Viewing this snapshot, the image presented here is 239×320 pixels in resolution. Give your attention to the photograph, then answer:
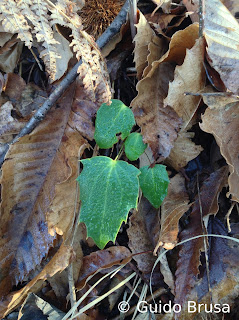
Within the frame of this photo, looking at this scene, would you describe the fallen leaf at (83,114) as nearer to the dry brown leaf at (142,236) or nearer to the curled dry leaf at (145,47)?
the curled dry leaf at (145,47)

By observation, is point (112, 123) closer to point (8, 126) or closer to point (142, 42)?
point (142, 42)

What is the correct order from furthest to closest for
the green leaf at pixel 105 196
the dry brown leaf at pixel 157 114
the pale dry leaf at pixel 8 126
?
the pale dry leaf at pixel 8 126 < the dry brown leaf at pixel 157 114 < the green leaf at pixel 105 196

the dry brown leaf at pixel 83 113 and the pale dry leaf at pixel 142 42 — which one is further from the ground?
the pale dry leaf at pixel 142 42

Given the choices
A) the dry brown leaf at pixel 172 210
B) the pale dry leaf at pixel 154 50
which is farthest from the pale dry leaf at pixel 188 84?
the dry brown leaf at pixel 172 210

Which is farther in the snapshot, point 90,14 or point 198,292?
point 90,14

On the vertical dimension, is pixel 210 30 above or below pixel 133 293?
above

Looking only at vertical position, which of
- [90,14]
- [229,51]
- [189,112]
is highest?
[90,14]

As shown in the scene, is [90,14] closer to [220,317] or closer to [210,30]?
[210,30]

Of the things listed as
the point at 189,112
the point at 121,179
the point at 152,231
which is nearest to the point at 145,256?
the point at 152,231
